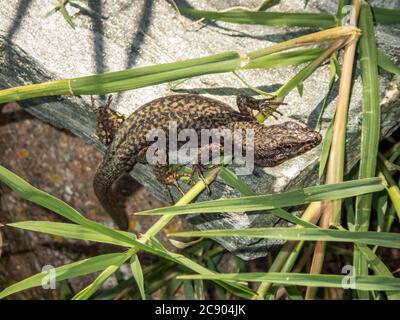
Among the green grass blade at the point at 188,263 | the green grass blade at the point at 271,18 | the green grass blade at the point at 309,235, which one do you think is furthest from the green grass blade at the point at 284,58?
the green grass blade at the point at 188,263

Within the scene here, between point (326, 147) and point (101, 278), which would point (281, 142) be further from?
point (101, 278)

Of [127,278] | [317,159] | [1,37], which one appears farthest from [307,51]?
[127,278]

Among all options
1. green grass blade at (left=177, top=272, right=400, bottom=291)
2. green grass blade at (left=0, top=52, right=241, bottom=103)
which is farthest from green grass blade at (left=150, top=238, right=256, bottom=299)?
green grass blade at (left=0, top=52, right=241, bottom=103)

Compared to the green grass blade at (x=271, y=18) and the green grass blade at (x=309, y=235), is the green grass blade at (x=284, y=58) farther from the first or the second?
the green grass blade at (x=309, y=235)
